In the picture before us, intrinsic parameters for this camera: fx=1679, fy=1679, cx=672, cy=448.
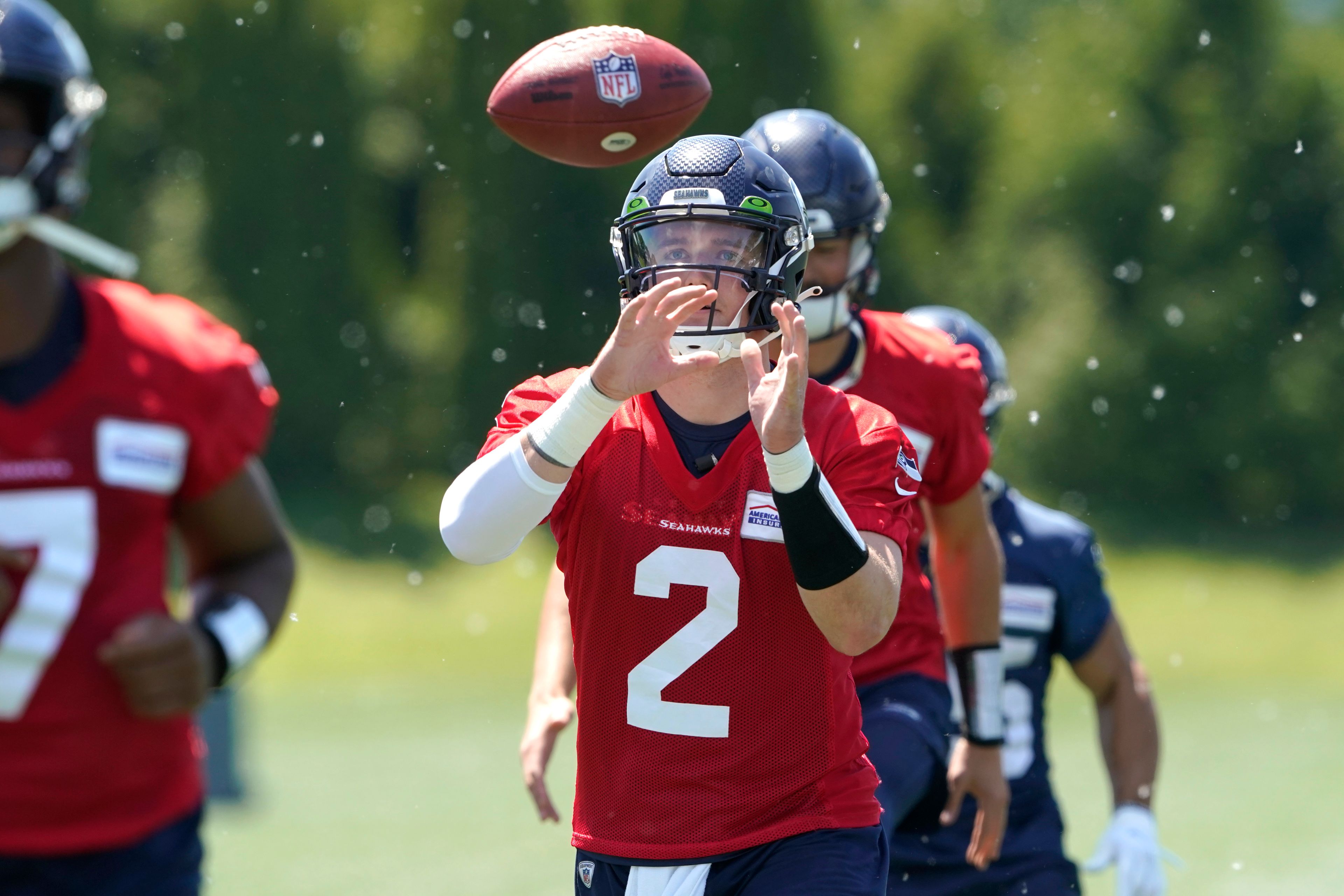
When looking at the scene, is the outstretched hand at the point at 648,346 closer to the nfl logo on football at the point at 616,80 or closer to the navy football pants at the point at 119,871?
the navy football pants at the point at 119,871

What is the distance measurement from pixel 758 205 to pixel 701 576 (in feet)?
2.32

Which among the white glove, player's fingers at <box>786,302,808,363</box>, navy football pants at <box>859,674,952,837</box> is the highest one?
player's fingers at <box>786,302,808,363</box>

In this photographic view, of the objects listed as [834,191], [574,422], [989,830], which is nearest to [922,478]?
[834,191]

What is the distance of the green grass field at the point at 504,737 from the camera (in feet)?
25.5

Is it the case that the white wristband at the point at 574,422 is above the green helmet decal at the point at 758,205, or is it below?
below

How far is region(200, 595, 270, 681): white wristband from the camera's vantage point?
7.89ft

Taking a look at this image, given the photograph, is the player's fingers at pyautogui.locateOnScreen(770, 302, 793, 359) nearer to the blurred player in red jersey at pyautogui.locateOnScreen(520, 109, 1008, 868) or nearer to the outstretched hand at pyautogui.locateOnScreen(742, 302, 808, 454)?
the outstretched hand at pyautogui.locateOnScreen(742, 302, 808, 454)

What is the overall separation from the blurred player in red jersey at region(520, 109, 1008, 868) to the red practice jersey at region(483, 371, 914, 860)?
1.03 meters

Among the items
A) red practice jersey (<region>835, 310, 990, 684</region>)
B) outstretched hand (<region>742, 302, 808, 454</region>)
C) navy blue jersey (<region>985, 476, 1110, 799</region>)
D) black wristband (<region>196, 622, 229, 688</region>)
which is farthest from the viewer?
navy blue jersey (<region>985, 476, 1110, 799</region>)

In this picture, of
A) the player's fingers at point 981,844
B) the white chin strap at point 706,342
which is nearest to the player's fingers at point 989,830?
the player's fingers at point 981,844

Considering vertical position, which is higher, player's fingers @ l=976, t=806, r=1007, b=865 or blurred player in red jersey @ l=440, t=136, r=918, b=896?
blurred player in red jersey @ l=440, t=136, r=918, b=896

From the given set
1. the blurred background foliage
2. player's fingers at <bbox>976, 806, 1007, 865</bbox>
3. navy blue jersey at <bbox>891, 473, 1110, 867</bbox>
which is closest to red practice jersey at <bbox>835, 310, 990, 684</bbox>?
player's fingers at <bbox>976, 806, 1007, 865</bbox>

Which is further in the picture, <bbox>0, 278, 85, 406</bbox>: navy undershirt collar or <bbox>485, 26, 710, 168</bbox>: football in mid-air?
<bbox>485, 26, 710, 168</bbox>: football in mid-air

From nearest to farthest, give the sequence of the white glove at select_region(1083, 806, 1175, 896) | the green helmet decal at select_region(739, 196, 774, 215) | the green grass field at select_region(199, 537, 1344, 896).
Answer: the green helmet decal at select_region(739, 196, 774, 215)
the white glove at select_region(1083, 806, 1175, 896)
the green grass field at select_region(199, 537, 1344, 896)
